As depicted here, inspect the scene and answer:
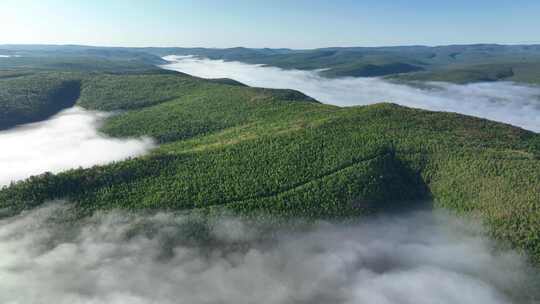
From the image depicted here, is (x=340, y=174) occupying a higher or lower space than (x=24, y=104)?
lower

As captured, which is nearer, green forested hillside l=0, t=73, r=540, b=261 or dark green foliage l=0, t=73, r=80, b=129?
green forested hillside l=0, t=73, r=540, b=261

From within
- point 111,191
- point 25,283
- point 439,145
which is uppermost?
point 439,145

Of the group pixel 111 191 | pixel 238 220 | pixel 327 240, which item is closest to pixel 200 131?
pixel 111 191

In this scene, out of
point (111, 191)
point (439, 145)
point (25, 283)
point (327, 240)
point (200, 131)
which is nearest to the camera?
point (25, 283)

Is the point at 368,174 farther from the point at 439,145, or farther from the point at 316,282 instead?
the point at 316,282

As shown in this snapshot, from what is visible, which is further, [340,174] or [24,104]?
[24,104]

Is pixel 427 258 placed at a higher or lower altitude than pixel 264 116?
lower

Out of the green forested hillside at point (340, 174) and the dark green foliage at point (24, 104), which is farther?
the dark green foliage at point (24, 104)

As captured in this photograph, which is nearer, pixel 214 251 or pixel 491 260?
pixel 491 260
